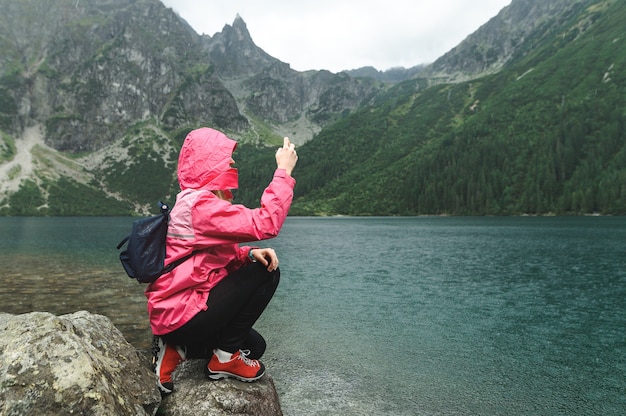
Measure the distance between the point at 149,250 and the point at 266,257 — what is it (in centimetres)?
159

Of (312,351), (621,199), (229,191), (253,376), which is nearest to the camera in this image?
(229,191)

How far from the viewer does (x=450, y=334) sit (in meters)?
14.6

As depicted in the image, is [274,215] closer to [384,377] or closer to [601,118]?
[384,377]

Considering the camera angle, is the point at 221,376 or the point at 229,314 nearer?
the point at 229,314

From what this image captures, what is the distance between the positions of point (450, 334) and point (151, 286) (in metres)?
12.7

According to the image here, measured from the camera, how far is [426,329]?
15258 mm

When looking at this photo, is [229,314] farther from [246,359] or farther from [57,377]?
[57,377]

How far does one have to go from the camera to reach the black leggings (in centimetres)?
532

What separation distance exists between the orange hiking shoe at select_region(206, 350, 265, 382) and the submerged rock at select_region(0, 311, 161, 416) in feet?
3.07

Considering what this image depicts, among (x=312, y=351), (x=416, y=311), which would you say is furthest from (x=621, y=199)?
(x=312, y=351)

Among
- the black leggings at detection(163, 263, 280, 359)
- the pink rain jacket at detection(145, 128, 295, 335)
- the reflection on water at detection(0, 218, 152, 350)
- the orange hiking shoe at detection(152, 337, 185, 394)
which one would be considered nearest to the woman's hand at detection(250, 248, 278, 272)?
the black leggings at detection(163, 263, 280, 359)

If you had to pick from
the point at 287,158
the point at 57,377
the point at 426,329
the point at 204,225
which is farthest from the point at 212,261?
the point at 426,329

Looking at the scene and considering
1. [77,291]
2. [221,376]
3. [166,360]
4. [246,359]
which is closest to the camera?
[166,360]

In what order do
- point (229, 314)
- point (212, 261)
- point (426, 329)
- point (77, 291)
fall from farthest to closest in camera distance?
point (77, 291), point (426, 329), point (229, 314), point (212, 261)
